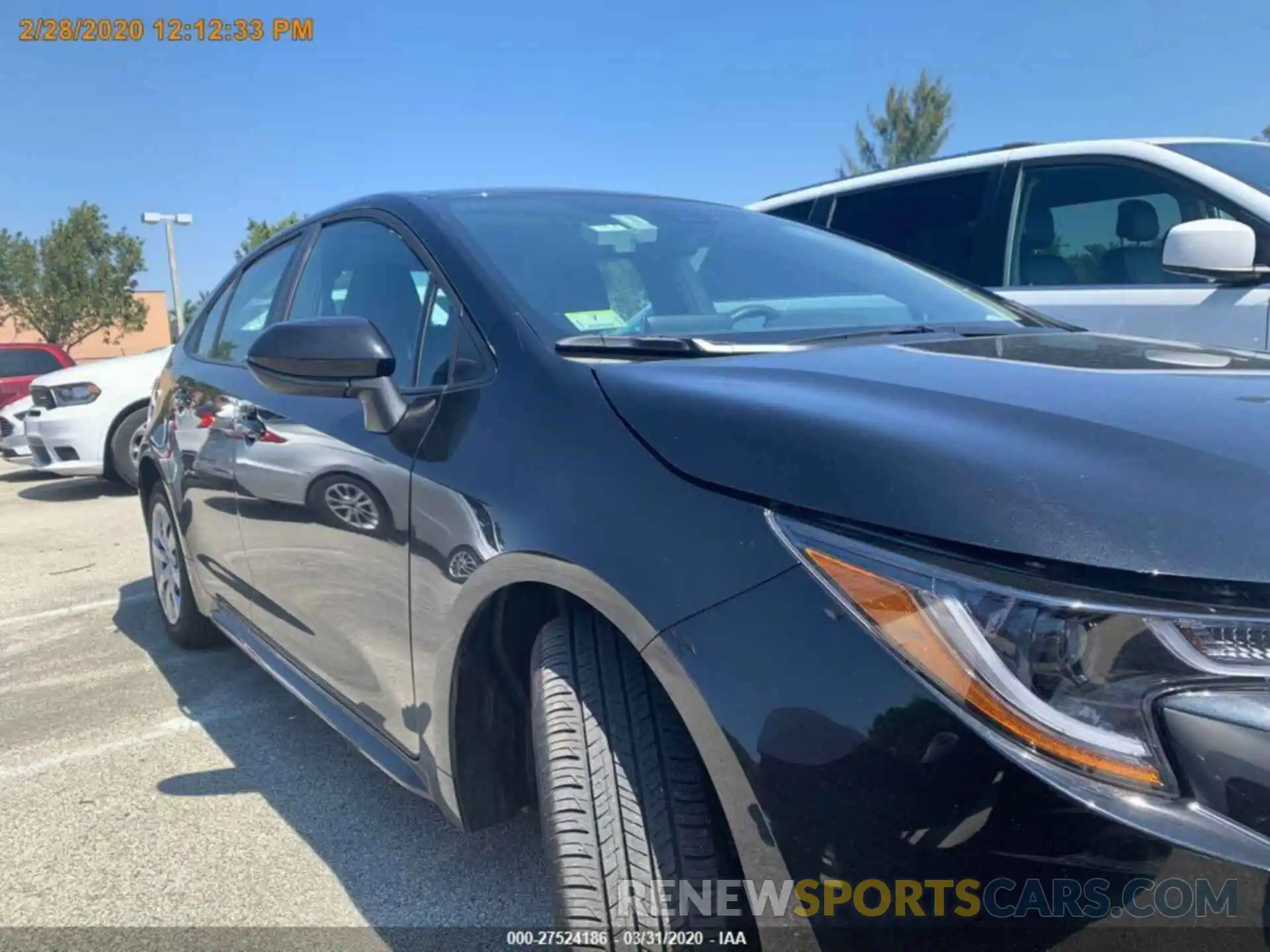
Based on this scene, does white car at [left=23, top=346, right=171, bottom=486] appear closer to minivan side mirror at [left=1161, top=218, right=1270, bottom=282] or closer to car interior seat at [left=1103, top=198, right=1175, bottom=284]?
car interior seat at [left=1103, top=198, right=1175, bottom=284]

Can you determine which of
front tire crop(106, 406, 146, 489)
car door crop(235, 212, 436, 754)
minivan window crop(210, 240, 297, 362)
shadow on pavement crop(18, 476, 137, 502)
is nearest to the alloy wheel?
car door crop(235, 212, 436, 754)

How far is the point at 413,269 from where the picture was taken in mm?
2166

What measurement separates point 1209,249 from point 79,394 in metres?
7.90

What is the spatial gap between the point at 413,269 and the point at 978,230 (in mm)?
3281

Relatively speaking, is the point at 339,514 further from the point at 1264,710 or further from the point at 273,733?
the point at 1264,710

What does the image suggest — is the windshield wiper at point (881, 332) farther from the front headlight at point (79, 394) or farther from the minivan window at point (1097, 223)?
the front headlight at point (79, 394)

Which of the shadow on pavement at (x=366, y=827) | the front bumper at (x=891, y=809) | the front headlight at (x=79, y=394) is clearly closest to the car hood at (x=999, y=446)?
the front bumper at (x=891, y=809)

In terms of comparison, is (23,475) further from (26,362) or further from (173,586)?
(173,586)

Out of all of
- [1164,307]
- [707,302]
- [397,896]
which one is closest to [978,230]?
[1164,307]

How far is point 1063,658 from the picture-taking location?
0.99m

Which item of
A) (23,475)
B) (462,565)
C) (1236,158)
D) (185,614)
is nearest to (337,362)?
(462,565)

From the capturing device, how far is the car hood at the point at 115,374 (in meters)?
7.84

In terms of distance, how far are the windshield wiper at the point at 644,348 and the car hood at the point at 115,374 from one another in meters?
7.10

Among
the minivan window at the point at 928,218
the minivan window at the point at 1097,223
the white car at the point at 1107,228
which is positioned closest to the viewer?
the white car at the point at 1107,228
